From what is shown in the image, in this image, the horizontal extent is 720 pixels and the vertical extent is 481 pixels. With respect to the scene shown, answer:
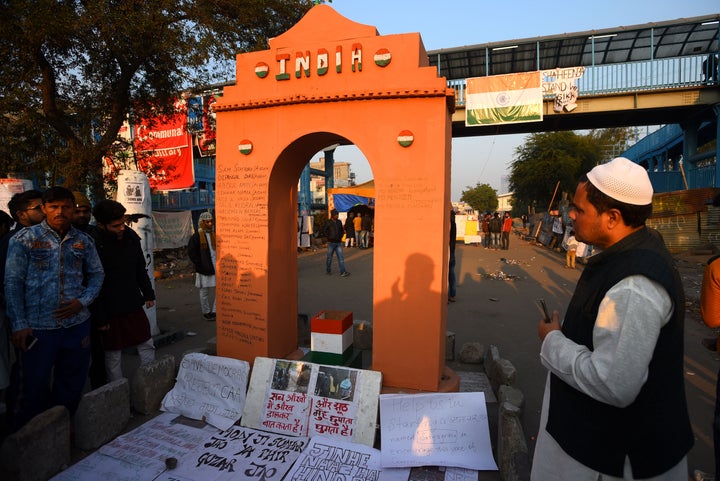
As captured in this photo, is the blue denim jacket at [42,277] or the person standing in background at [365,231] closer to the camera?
the blue denim jacket at [42,277]

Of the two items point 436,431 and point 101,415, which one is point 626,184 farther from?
point 101,415

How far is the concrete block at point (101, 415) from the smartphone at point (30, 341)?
0.63 m

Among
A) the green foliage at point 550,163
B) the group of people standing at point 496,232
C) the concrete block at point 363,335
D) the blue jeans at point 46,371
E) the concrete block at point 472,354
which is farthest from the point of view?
the green foliage at point 550,163

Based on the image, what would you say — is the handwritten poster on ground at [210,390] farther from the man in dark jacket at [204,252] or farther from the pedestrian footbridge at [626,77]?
the pedestrian footbridge at [626,77]

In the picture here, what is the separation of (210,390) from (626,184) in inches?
157

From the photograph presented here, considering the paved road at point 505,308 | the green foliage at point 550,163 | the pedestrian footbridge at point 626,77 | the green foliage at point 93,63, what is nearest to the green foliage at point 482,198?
the green foliage at point 550,163

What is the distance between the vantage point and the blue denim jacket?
3016 millimetres

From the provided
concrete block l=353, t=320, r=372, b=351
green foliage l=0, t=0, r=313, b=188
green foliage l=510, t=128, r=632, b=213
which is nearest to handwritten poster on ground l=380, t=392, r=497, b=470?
concrete block l=353, t=320, r=372, b=351

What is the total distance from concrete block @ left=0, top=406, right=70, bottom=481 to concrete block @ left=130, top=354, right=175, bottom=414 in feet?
2.66

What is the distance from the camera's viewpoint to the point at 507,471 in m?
2.81

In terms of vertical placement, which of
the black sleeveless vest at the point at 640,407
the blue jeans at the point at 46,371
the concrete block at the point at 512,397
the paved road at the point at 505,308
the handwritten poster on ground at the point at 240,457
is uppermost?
the black sleeveless vest at the point at 640,407

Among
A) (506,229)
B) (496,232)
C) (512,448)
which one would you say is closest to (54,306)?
(512,448)

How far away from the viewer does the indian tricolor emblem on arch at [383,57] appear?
3746mm

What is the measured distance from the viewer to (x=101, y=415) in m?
3.40
